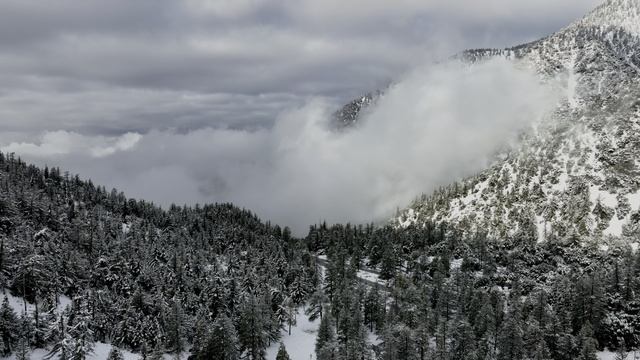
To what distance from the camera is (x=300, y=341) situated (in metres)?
168

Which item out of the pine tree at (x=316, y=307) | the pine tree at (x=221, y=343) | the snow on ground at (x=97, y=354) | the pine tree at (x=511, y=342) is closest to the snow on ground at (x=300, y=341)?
the pine tree at (x=316, y=307)

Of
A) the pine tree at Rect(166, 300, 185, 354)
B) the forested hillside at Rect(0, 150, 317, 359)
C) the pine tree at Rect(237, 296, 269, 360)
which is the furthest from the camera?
the pine tree at Rect(237, 296, 269, 360)

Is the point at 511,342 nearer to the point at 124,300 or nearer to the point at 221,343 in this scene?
the point at 221,343

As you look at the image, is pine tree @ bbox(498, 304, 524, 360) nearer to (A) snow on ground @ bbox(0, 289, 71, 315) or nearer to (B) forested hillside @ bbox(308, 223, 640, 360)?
(B) forested hillside @ bbox(308, 223, 640, 360)

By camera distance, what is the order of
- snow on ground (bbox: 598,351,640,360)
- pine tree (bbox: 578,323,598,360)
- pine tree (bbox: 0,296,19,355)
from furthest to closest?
snow on ground (bbox: 598,351,640,360), pine tree (bbox: 578,323,598,360), pine tree (bbox: 0,296,19,355)

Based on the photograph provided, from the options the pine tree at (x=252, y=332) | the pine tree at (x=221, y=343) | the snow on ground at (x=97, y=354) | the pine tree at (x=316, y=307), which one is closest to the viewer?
the snow on ground at (x=97, y=354)

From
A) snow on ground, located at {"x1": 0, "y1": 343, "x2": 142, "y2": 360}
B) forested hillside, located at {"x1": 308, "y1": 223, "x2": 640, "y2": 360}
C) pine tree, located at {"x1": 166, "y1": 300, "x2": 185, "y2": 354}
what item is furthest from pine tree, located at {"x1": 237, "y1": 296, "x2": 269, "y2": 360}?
snow on ground, located at {"x1": 0, "y1": 343, "x2": 142, "y2": 360}

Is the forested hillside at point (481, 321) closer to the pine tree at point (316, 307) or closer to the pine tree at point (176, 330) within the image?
the pine tree at point (316, 307)

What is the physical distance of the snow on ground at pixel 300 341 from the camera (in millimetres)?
157375

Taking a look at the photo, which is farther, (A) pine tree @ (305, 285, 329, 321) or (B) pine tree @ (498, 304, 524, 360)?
(A) pine tree @ (305, 285, 329, 321)

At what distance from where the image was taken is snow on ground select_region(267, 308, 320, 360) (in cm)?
15738

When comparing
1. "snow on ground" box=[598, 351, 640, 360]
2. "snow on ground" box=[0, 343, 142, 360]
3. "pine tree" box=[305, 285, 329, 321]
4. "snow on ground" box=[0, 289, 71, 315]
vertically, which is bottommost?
"snow on ground" box=[598, 351, 640, 360]

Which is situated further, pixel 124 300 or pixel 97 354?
pixel 124 300

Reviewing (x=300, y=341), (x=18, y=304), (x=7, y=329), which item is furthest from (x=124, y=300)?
(x=300, y=341)
